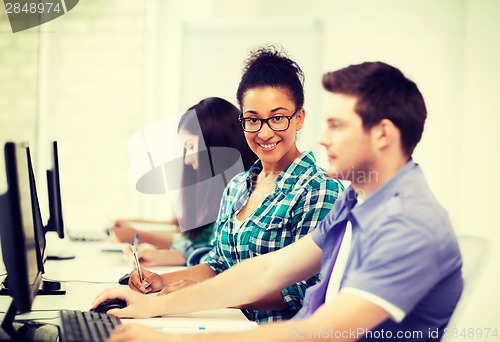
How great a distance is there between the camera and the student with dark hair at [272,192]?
1.58 metres

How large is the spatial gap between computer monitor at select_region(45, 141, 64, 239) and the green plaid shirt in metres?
0.72

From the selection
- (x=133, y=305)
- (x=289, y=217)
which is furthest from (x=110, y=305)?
(x=289, y=217)

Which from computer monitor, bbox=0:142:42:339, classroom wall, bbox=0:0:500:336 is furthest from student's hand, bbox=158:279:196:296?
classroom wall, bbox=0:0:500:336

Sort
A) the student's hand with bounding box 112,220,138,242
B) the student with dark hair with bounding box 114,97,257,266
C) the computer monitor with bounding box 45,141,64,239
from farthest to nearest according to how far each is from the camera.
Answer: the student's hand with bounding box 112,220,138,242 < the student with dark hair with bounding box 114,97,257,266 < the computer monitor with bounding box 45,141,64,239

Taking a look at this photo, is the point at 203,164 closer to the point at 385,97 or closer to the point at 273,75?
the point at 273,75

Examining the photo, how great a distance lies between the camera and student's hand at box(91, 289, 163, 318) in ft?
4.48

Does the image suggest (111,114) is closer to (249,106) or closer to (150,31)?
(150,31)

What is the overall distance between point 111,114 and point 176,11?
874 mm

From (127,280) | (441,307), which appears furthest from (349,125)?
(127,280)

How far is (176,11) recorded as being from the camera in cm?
399

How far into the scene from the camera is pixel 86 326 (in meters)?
1.13

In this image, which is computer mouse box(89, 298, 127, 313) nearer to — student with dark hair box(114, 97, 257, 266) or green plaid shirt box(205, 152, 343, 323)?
green plaid shirt box(205, 152, 343, 323)

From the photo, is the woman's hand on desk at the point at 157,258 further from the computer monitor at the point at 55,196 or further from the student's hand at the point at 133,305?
the student's hand at the point at 133,305

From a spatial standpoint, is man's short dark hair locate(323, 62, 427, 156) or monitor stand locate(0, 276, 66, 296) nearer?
man's short dark hair locate(323, 62, 427, 156)
